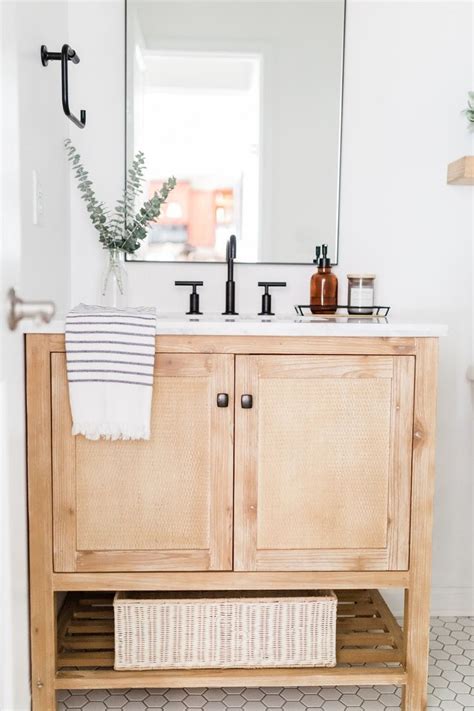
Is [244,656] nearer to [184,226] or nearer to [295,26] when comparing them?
[184,226]

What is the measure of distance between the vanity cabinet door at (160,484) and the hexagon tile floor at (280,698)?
1.42 feet

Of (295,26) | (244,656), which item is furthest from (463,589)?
(295,26)

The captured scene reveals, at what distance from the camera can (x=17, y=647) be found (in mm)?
1188

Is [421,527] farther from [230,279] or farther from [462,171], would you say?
[462,171]

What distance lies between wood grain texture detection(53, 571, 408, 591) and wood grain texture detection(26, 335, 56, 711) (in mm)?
52

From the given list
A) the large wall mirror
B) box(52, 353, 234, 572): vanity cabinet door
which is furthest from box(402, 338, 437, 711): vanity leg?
the large wall mirror

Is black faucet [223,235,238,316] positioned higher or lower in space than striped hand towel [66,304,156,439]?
higher

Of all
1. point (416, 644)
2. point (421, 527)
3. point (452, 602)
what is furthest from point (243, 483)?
point (452, 602)

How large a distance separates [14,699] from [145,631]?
618 mm

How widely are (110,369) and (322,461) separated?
0.56 meters

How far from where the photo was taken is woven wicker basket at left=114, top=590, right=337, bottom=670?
1719 millimetres

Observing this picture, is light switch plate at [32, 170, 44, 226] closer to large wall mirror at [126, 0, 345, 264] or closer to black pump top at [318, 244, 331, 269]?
large wall mirror at [126, 0, 345, 264]

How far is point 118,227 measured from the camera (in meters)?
2.12

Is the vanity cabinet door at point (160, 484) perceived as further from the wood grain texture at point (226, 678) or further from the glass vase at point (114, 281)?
the glass vase at point (114, 281)
